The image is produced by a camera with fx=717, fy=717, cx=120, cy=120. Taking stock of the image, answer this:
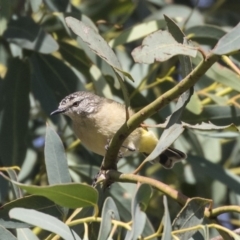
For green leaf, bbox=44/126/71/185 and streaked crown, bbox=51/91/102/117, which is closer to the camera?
green leaf, bbox=44/126/71/185

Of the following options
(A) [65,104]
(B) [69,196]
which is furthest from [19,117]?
(B) [69,196]

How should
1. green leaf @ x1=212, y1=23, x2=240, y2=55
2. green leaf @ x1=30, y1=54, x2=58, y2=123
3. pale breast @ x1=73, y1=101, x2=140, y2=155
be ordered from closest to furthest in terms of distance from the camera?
green leaf @ x1=212, y1=23, x2=240, y2=55, pale breast @ x1=73, y1=101, x2=140, y2=155, green leaf @ x1=30, y1=54, x2=58, y2=123

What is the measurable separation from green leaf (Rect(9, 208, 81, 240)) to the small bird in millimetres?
1458

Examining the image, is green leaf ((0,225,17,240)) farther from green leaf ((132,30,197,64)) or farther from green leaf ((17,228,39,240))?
green leaf ((132,30,197,64))

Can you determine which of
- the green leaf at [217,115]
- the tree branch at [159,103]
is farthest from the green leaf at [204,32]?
the tree branch at [159,103]

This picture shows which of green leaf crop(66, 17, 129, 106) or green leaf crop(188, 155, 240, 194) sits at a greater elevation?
green leaf crop(66, 17, 129, 106)

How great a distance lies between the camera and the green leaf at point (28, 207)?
7.14ft

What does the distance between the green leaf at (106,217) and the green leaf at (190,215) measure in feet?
0.61

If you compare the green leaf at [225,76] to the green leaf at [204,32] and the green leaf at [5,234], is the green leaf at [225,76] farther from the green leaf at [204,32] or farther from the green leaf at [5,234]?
the green leaf at [5,234]

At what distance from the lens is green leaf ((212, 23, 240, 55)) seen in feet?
5.62

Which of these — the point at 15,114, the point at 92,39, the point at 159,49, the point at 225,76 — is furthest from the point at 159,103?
the point at 15,114

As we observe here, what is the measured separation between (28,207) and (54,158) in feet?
0.56

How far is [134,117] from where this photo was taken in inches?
78.8

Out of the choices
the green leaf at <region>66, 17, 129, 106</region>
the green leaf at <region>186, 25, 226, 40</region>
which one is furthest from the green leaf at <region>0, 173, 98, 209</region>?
the green leaf at <region>186, 25, 226, 40</region>
